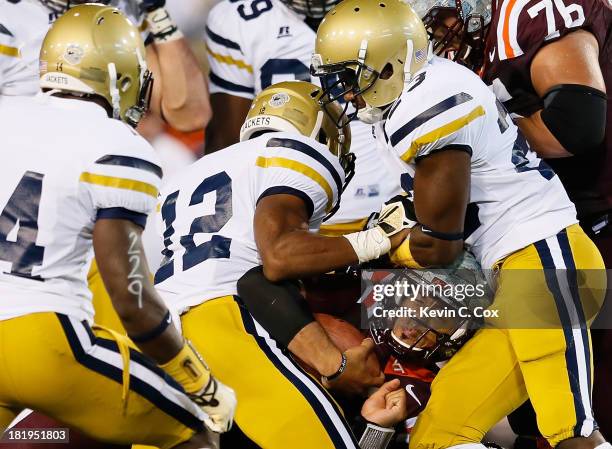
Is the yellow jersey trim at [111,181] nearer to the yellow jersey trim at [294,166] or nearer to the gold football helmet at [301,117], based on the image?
the yellow jersey trim at [294,166]

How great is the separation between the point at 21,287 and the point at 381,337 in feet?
3.61

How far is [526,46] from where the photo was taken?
3.38m

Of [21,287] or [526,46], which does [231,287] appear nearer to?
[21,287]

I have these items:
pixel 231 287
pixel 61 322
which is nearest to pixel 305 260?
pixel 231 287

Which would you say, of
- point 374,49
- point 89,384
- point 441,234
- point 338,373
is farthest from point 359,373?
point 374,49

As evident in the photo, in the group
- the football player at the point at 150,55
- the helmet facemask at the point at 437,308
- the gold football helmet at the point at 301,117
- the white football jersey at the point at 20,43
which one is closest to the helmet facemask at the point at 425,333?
the helmet facemask at the point at 437,308

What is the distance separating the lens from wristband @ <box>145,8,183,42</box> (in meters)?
4.40

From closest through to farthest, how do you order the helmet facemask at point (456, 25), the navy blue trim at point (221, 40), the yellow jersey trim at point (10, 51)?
the helmet facemask at point (456, 25) → the yellow jersey trim at point (10, 51) → the navy blue trim at point (221, 40)

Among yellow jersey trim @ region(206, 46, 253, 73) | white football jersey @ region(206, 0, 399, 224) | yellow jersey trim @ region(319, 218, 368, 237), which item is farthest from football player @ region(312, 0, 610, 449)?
yellow jersey trim @ region(206, 46, 253, 73)

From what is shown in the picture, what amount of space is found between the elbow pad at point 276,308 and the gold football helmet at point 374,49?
1.90 ft

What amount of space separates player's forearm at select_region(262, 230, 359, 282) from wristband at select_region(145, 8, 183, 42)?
1695 millimetres

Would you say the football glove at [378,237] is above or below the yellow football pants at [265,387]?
above

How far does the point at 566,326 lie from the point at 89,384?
4.21 ft

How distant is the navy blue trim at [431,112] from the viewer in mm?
2893
